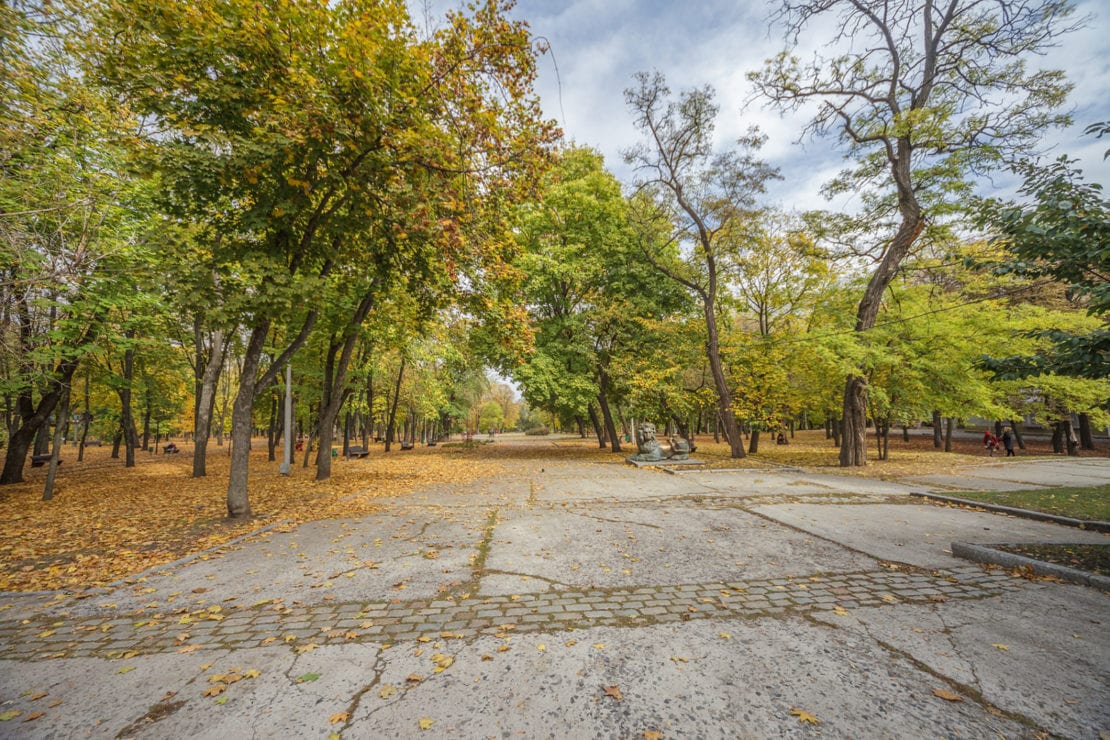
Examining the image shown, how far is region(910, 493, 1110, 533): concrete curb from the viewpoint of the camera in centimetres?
583

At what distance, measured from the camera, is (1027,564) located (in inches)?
171

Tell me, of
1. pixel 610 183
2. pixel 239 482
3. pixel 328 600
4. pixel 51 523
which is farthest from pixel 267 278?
pixel 610 183

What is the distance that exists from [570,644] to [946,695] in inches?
93.4

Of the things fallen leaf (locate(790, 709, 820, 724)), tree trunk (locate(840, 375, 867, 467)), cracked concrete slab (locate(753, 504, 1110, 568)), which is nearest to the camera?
fallen leaf (locate(790, 709, 820, 724))

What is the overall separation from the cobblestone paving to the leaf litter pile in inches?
61.2

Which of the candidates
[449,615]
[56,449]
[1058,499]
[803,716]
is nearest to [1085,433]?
[1058,499]

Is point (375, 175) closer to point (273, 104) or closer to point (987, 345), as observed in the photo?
point (273, 104)

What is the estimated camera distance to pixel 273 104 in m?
5.85

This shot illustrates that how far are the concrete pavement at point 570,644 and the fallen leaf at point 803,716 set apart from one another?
3 centimetres

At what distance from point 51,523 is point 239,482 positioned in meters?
3.33

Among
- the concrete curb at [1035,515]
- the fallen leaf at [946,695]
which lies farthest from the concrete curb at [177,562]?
the concrete curb at [1035,515]

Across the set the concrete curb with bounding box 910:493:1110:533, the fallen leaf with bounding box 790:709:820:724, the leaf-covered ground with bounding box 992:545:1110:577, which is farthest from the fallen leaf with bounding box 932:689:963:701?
the concrete curb with bounding box 910:493:1110:533

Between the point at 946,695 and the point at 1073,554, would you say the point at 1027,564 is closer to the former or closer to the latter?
the point at 1073,554

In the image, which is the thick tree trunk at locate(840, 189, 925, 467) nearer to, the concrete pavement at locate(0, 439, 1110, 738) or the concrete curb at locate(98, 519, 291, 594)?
the concrete pavement at locate(0, 439, 1110, 738)
